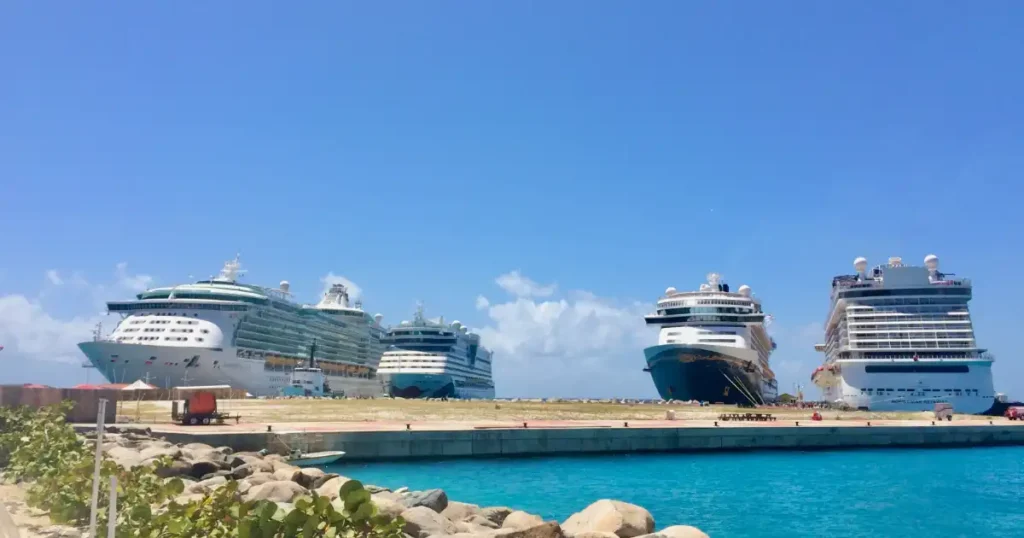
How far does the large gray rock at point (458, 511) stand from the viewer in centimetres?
1468

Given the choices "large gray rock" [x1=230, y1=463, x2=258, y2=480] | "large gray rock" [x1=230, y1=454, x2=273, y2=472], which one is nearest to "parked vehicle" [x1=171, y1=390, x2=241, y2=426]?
"large gray rock" [x1=230, y1=454, x2=273, y2=472]

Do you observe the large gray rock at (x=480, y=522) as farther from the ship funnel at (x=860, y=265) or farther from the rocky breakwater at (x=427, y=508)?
the ship funnel at (x=860, y=265)

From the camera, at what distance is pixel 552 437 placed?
3253 cm

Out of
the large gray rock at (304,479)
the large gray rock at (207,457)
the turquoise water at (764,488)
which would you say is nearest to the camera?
the large gray rock at (304,479)

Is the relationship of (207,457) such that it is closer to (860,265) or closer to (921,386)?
(921,386)

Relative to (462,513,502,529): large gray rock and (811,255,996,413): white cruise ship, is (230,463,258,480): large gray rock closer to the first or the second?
(462,513,502,529): large gray rock

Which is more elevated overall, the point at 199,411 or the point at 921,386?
the point at 921,386

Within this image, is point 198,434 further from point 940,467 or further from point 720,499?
point 940,467

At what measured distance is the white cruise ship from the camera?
6353cm

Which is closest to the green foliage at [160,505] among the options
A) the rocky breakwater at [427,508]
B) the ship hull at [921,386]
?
the rocky breakwater at [427,508]

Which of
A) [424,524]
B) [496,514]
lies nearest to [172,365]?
[496,514]

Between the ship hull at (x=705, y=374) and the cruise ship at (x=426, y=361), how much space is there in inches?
1616

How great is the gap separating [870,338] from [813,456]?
39.7 m

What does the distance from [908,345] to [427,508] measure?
67563 mm
